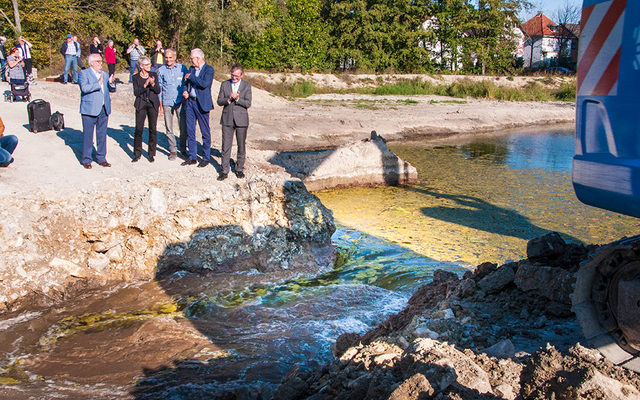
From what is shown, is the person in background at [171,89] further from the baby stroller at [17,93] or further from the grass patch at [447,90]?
the grass patch at [447,90]

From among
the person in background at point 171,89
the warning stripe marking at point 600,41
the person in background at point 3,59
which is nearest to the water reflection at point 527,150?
the person in background at point 171,89

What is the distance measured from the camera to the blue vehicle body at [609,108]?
3551 millimetres

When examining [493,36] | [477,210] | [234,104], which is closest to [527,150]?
[477,210]

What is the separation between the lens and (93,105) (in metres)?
8.93

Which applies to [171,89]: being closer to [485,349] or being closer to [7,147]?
[7,147]

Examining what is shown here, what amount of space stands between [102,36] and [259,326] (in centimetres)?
3012

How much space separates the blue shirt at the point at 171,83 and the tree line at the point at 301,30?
2303cm

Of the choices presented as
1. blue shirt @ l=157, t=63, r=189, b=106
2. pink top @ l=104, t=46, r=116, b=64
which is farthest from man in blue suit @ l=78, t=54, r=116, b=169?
pink top @ l=104, t=46, r=116, b=64

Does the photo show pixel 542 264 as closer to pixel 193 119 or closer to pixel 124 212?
pixel 124 212

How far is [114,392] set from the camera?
520 centimetres

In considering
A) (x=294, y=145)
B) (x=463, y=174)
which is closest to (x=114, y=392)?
(x=463, y=174)

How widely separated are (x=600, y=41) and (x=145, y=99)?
7398 millimetres

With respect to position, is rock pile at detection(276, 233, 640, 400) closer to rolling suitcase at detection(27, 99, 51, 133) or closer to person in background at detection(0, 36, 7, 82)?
rolling suitcase at detection(27, 99, 51, 133)

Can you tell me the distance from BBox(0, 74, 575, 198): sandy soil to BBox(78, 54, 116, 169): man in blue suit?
26 cm
